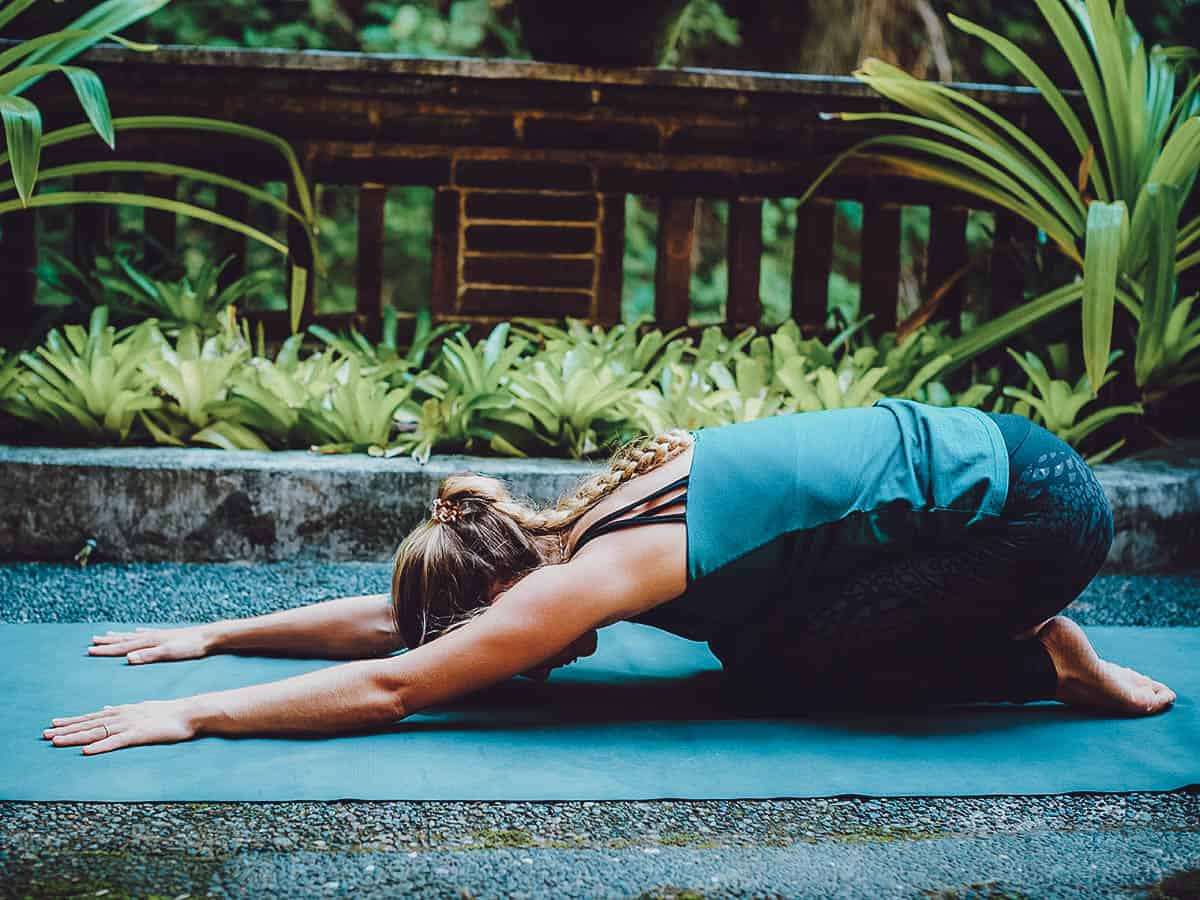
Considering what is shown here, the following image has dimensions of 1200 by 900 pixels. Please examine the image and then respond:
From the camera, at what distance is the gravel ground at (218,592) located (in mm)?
2697

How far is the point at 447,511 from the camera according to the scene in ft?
6.56

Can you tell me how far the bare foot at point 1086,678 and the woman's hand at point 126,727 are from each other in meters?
1.40

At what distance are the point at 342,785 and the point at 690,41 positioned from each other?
6760 millimetres

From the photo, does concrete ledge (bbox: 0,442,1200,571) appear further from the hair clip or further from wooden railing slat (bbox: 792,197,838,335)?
wooden railing slat (bbox: 792,197,838,335)

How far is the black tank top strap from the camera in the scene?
190 centimetres

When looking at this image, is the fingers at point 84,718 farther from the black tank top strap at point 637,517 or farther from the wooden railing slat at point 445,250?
the wooden railing slat at point 445,250

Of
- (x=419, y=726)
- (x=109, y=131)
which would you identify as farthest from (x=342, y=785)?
Answer: (x=109, y=131)

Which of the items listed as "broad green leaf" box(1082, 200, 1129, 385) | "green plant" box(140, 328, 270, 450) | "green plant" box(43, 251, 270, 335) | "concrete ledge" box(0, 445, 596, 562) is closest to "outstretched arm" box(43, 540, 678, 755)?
"concrete ledge" box(0, 445, 596, 562)

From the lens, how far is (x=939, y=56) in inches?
261

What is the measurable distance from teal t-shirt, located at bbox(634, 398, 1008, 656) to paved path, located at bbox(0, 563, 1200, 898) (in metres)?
0.36

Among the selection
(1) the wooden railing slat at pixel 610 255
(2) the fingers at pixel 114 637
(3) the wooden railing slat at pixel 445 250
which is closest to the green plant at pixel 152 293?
(3) the wooden railing slat at pixel 445 250

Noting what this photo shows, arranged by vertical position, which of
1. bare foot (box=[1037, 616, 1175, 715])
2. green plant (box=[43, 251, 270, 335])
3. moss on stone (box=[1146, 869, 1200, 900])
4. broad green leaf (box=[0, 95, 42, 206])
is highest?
broad green leaf (box=[0, 95, 42, 206])

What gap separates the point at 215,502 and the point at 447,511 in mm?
1285

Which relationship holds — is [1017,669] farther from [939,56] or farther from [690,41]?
[690,41]
